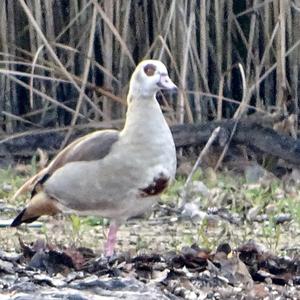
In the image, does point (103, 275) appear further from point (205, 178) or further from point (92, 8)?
point (92, 8)

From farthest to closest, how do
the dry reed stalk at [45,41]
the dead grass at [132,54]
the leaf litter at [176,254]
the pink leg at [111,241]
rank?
the dead grass at [132,54] → the dry reed stalk at [45,41] → the pink leg at [111,241] → the leaf litter at [176,254]

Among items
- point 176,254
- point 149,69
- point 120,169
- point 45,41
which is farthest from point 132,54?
point 176,254

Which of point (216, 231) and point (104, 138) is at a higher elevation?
point (104, 138)

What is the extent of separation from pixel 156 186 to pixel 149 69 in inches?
24.5

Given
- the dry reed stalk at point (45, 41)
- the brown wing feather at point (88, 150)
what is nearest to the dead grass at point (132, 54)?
the dry reed stalk at point (45, 41)

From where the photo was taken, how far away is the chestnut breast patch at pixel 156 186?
6250 millimetres

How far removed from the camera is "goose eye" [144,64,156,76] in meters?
6.52

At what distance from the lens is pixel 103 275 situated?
545 cm

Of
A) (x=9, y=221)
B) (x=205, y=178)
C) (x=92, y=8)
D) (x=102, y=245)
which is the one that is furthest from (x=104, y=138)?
(x=92, y=8)

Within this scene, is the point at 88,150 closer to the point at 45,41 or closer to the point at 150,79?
the point at 150,79

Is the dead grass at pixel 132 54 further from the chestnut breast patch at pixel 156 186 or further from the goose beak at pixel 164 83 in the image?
the chestnut breast patch at pixel 156 186

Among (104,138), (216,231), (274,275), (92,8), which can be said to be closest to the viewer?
(274,275)

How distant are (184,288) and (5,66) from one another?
14.1 ft

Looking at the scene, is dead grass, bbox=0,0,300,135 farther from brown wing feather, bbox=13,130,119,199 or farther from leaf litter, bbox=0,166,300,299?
brown wing feather, bbox=13,130,119,199
